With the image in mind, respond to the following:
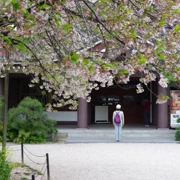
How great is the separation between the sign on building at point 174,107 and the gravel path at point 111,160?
2.89m

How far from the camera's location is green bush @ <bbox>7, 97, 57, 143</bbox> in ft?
56.2

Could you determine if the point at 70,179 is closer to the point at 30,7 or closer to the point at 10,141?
the point at 30,7

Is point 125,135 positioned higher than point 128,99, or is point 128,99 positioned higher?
point 128,99

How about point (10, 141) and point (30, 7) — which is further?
point (10, 141)

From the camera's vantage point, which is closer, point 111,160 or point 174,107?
point 111,160

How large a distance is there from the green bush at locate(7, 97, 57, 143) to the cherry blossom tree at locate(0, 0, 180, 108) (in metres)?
9.25

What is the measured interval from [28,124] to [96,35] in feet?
33.4

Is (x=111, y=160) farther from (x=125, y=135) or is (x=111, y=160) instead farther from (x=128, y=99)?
(x=128, y=99)

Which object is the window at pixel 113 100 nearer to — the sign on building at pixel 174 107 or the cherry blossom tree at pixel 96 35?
the sign on building at pixel 174 107

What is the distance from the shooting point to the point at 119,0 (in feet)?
20.9

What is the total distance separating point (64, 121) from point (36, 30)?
1768cm

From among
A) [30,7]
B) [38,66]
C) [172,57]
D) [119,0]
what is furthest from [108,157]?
[30,7]

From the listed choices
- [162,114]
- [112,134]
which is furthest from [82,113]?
[162,114]

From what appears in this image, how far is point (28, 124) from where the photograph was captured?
17.2 meters
